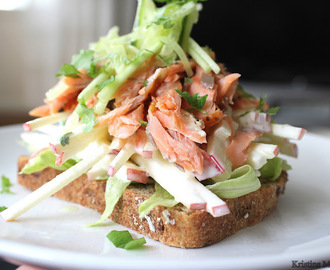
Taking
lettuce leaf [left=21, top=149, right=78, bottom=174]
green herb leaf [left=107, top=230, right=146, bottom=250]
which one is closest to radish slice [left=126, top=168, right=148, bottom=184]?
green herb leaf [left=107, top=230, right=146, bottom=250]

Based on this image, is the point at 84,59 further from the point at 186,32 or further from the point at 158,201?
the point at 158,201

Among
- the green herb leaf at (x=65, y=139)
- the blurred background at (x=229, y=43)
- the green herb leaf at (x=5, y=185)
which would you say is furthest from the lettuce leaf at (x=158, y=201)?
the blurred background at (x=229, y=43)

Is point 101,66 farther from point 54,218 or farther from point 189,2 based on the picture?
point 54,218

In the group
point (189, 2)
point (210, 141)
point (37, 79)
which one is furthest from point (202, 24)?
point (210, 141)

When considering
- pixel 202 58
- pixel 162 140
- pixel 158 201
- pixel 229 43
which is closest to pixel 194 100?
pixel 162 140

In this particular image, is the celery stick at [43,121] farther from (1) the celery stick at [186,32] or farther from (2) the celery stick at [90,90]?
(1) the celery stick at [186,32]

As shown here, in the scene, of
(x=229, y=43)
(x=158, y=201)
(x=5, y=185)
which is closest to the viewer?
(x=158, y=201)

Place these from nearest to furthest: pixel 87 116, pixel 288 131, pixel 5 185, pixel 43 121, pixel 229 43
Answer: pixel 87 116
pixel 288 131
pixel 43 121
pixel 5 185
pixel 229 43
